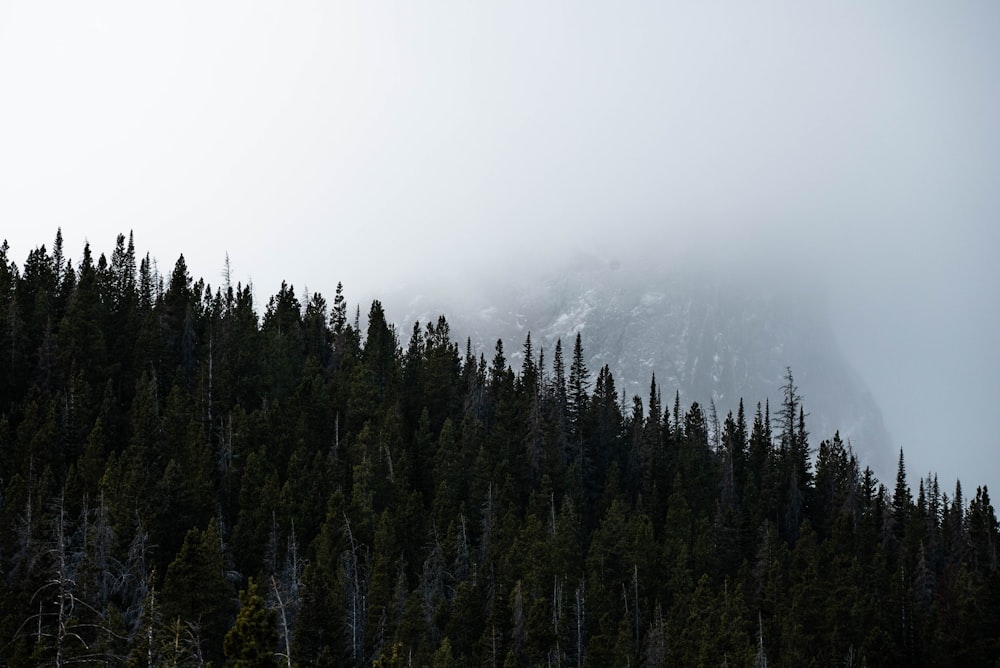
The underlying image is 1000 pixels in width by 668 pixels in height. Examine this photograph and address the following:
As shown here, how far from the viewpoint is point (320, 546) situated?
8050cm

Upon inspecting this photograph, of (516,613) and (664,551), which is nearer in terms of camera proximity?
(516,613)

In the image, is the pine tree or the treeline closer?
the pine tree

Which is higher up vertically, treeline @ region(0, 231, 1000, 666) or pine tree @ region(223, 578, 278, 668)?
treeline @ region(0, 231, 1000, 666)

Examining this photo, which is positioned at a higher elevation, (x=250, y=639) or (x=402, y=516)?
(x=402, y=516)

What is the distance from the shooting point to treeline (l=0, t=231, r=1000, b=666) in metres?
70.4

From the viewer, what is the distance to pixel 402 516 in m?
92.1

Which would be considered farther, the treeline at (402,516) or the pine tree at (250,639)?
the treeline at (402,516)

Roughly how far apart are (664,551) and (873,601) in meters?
20.9

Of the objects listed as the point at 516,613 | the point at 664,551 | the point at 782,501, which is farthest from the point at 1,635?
the point at 782,501

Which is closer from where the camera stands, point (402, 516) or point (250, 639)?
point (250, 639)

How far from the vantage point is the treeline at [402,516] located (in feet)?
231

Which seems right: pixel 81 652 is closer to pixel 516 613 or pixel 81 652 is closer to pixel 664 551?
pixel 516 613

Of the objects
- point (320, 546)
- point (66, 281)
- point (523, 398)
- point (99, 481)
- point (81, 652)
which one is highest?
point (66, 281)

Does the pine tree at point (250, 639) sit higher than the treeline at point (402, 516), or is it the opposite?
the treeline at point (402, 516)
